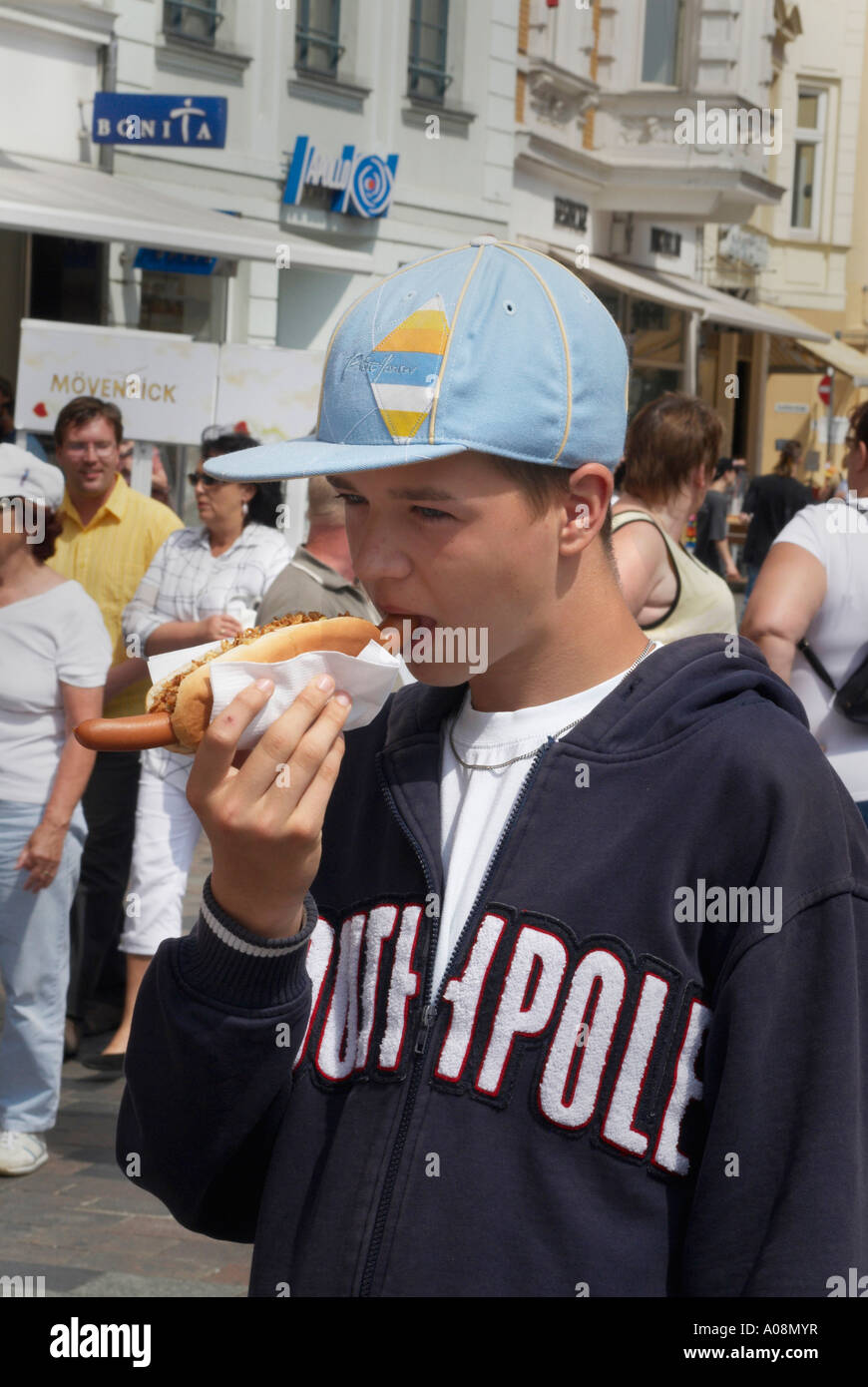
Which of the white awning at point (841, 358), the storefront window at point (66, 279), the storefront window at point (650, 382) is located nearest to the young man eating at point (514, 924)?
the storefront window at point (66, 279)

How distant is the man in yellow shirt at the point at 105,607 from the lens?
665 cm

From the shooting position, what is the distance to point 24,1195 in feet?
16.7

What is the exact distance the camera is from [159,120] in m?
14.7

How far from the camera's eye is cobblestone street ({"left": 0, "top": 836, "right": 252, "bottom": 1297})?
4.46m

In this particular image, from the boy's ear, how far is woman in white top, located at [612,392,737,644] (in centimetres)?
246

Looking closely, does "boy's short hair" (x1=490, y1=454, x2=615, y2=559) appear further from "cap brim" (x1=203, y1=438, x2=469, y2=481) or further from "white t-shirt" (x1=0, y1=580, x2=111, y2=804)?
"white t-shirt" (x1=0, y1=580, x2=111, y2=804)

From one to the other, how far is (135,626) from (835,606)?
2939 millimetres

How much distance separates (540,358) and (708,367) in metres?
33.1

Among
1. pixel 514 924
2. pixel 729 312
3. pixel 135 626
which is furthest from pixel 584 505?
pixel 729 312

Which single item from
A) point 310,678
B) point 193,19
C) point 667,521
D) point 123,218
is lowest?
point 310,678

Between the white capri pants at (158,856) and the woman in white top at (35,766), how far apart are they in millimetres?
857

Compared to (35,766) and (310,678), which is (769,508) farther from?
(310,678)
